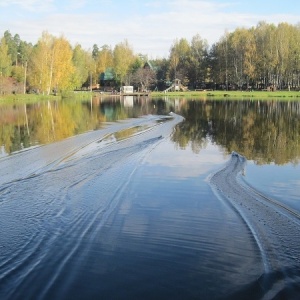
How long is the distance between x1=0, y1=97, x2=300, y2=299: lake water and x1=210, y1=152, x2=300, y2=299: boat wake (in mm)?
28

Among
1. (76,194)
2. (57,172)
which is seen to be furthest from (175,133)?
(76,194)

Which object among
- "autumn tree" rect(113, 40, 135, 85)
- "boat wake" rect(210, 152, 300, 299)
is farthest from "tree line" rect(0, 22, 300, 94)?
"boat wake" rect(210, 152, 300, 299)

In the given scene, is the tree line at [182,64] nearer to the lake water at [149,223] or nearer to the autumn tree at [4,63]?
the autumn tree at [4,63]

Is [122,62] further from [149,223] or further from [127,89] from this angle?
[149,223]

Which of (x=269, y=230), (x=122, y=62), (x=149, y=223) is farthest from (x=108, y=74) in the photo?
(x=269, y=230)

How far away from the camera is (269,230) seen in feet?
35.4

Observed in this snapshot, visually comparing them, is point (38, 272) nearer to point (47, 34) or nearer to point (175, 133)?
point (175, 133)

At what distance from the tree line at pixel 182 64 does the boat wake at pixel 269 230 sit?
8445 cm

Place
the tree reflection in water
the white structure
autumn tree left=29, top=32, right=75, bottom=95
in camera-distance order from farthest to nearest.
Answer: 1. the white structure
2. autumn tree left=29, top=32, right=75, bottom=95
3. the tree reflection in water

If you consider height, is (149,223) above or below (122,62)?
below

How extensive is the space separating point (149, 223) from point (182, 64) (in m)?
132

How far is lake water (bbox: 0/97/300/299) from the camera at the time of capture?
8008mm

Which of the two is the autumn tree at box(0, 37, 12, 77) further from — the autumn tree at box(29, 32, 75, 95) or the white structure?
the white structure

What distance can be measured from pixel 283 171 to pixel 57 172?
9.45 metres
